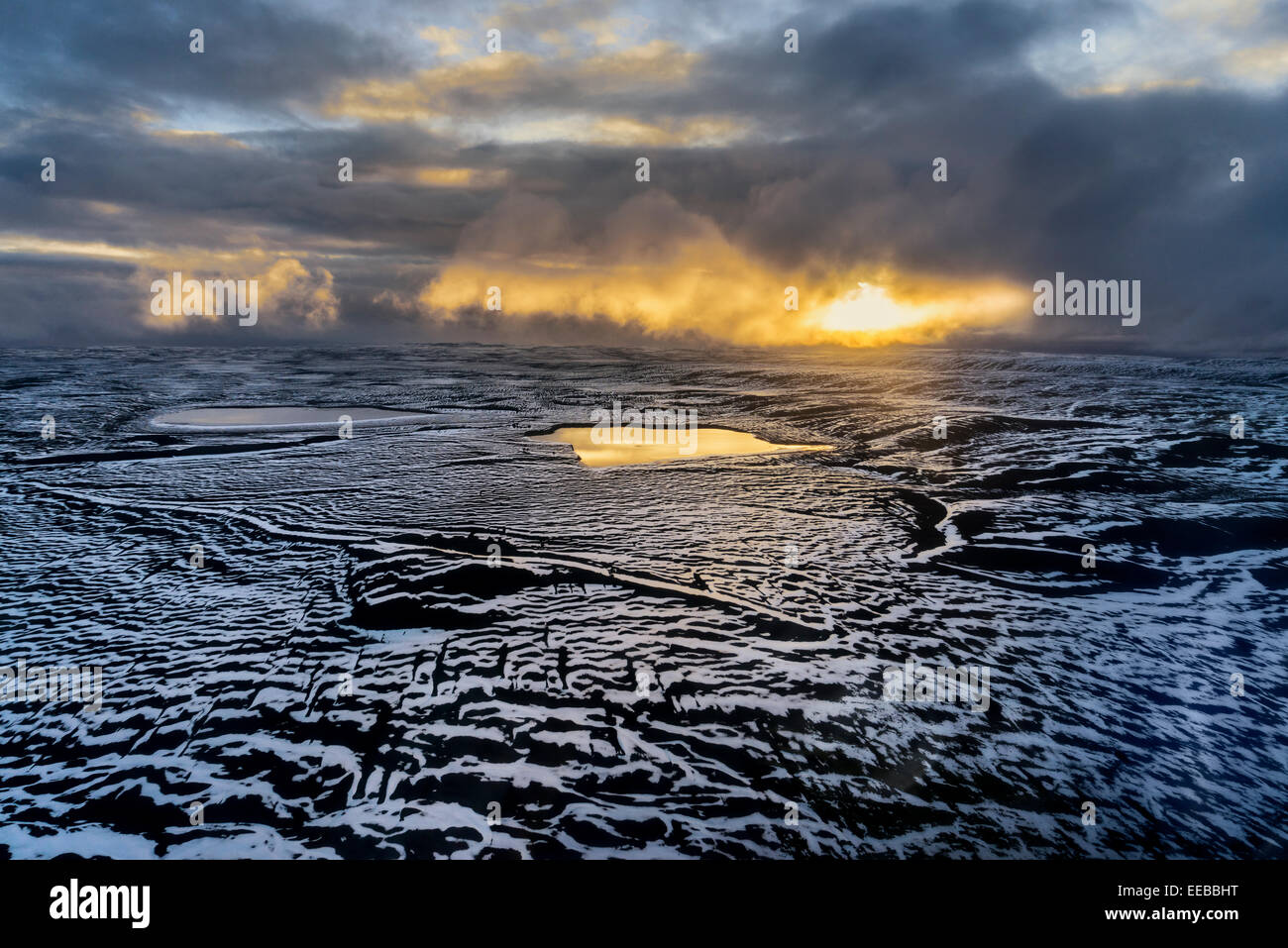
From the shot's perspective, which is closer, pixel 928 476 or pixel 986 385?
pixel 928 476

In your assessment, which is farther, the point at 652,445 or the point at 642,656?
the point at 652,445

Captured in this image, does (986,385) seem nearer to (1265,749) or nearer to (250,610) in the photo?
(1265,749)

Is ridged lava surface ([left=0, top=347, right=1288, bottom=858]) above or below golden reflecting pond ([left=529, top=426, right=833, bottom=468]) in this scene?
below

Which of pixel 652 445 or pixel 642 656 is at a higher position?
pixel 652 445

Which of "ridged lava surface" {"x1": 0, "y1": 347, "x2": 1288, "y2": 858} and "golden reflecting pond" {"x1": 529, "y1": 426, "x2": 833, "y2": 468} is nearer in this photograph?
"ridged lava surface" {"x1": 0, "y1": 347, "x2": 1288, "y2": 858}

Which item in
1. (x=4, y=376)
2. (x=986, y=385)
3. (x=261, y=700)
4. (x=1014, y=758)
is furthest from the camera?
(x=4, y=376)
